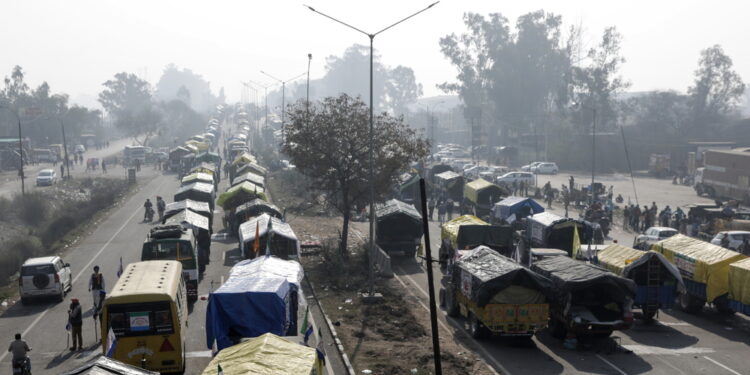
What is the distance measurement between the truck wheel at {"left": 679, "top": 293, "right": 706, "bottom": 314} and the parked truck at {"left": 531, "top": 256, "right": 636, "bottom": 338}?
535cm

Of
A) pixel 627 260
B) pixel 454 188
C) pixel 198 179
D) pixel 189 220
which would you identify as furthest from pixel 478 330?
pixel 454 188

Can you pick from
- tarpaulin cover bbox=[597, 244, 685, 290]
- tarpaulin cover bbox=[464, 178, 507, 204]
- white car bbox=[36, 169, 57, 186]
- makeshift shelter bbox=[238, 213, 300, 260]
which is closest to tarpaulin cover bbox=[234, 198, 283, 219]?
makeshift shelter bbox=[238, 213, 300, 260]

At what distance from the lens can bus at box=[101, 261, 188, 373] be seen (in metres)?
15.7

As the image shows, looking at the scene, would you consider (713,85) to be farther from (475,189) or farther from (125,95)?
(125,95)

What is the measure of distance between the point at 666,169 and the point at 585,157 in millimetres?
13973

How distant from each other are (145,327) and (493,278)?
8689 millimetres

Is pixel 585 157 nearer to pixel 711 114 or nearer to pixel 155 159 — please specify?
pixel 711 114

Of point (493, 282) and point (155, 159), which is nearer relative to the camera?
point (493, 282)

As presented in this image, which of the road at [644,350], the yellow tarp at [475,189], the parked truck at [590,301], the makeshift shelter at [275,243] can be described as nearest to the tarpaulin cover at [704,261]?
the road at [644,350]

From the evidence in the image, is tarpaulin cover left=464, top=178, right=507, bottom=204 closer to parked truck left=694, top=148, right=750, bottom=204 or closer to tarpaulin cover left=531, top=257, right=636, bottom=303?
parked truck left=694, top=148, right=750, bottom=204

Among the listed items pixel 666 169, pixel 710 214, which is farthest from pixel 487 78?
pixel 710 214

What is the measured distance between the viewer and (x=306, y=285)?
2777cm

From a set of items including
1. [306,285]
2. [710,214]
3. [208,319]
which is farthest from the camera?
[710,214]

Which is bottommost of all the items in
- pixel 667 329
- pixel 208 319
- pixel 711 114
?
pixel 667 329
